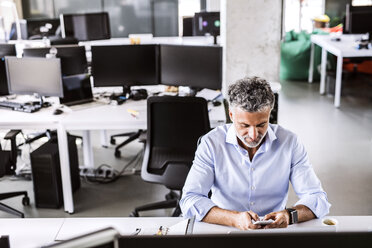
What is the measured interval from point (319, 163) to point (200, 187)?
283 cm

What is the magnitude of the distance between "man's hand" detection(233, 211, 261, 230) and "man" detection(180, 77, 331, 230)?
0.59ft

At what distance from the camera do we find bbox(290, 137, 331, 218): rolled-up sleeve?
6.53 ft

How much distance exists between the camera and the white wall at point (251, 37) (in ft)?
15.2

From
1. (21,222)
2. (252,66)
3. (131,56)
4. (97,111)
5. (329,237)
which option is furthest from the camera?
(252,66)

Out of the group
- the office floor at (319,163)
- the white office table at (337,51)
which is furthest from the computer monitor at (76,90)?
the white office table at (337,51)

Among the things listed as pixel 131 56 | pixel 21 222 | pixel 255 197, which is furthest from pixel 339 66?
pixel 21 222

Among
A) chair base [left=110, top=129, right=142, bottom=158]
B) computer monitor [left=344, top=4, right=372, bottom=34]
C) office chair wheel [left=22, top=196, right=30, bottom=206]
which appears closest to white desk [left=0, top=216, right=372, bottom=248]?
office chair wheel [left=22, top=196, right=30, bottom=206]

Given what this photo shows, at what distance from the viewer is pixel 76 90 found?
4.07 m

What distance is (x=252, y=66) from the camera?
4.73 metres

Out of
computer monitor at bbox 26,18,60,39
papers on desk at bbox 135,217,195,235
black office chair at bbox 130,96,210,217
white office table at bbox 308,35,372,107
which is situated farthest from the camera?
computer monitor at bbox 26,18,60,39

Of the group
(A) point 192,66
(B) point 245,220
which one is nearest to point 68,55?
(A) point 192,66

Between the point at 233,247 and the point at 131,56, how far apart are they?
11.0 ft

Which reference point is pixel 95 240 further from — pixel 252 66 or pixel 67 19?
pixel 67 19

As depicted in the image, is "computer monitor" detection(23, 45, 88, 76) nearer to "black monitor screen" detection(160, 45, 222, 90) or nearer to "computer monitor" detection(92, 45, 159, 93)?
"computer monitor" detection(92, 45, 159, 93)
